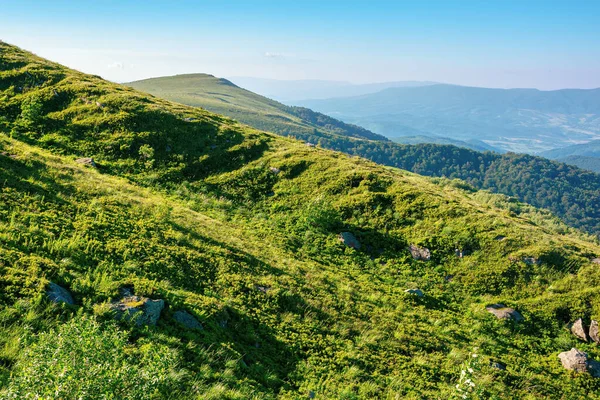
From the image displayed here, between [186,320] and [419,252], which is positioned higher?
[419,252]

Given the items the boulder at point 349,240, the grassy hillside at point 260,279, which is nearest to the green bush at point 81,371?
the grassy hillside at point 260,279

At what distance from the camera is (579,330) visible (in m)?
17.6

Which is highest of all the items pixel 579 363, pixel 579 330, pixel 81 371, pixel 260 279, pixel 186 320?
pixel 81 371

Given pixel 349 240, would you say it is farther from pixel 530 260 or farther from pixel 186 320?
pixel 186 320

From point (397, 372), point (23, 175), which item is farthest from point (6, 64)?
point (397, 372)

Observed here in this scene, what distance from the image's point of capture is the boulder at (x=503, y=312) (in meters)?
18.4

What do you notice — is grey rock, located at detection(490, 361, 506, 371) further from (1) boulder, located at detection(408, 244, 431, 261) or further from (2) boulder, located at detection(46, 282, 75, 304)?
(2) boulder, located at detection(46, 282, 75, 304)

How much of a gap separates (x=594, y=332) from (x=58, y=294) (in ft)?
83.2

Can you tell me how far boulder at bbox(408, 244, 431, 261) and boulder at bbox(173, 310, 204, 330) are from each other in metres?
17.2

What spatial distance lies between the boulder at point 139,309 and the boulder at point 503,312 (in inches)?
720

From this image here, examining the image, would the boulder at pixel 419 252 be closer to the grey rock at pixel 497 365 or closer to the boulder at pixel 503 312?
the boulder at pixel 503 312

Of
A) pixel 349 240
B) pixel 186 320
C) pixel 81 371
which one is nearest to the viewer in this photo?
pixel 81 371

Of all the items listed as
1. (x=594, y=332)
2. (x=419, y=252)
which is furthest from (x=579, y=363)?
(x=419, y=252)

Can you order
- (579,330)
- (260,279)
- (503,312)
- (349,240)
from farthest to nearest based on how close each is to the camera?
1. (349,240)
2. (503,312)
3. (579,330)
4. (260,279)
